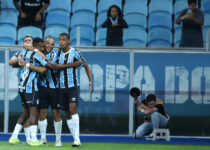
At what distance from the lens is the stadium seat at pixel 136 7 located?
13844 millimetres

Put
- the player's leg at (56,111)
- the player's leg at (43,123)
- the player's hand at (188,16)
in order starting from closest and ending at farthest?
the player's leg at (56,111) → the player's leg at (43,123) → the player's hand at (188,16)

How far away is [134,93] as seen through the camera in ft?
36.1

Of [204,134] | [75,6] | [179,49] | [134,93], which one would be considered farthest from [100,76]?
[75,6]

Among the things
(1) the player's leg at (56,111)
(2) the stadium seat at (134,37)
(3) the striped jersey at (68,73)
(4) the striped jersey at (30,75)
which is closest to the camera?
(4) the striped jersey at (30,75)

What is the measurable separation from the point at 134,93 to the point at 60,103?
272 cm

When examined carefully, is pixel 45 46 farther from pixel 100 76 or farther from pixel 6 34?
pixel 6 34

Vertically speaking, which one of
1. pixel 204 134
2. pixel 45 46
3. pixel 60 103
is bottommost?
pixel 204 134

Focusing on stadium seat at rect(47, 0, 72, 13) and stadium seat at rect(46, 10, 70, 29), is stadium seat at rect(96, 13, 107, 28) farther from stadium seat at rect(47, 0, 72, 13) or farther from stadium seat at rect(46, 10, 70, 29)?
stadium seat at rect(47, 0, 72, 13)

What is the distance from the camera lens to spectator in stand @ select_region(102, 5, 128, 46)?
469 inches

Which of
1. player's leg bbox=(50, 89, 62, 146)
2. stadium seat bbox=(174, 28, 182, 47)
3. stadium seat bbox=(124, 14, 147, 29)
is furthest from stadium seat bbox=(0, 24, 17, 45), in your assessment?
player's leg bbox=(50, 89, 62, 146)

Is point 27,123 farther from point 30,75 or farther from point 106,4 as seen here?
point 106,4

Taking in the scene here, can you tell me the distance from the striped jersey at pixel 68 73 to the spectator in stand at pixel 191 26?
150 inches

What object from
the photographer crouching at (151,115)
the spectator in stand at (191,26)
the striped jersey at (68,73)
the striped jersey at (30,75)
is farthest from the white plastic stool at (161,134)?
the striped jersey at (30,75)

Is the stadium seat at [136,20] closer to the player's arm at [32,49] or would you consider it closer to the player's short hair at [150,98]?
the player's short hair at [150,98]
